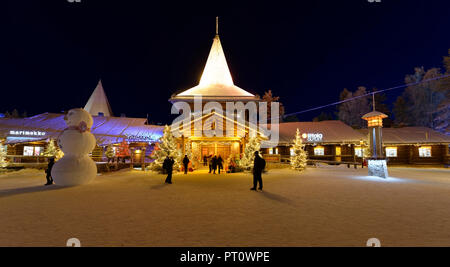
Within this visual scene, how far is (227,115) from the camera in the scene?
21.0 meters

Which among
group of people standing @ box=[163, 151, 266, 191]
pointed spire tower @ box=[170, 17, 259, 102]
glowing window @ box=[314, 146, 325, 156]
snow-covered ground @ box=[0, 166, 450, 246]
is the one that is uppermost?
pointed spire tower @ box=[170, 17, 259, 102]

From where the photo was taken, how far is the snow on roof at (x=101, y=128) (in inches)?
1168

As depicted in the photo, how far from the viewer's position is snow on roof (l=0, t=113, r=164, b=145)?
29.7m

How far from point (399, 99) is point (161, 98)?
→ 265 ft

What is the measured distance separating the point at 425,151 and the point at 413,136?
2298 mm

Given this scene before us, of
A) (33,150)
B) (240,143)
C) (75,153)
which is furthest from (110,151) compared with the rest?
(75,153)

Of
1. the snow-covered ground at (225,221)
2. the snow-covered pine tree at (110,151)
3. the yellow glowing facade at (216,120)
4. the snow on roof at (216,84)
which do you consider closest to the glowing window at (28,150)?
the snow-covered pine tree at (110,151)

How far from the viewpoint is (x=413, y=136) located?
2811 centimetres

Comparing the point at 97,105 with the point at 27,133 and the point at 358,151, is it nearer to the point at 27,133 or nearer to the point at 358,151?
the point at 27,133

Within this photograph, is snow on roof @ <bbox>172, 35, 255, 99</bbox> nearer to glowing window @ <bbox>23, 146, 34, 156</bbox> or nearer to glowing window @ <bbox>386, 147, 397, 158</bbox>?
glowing window @ <bbox>386, 147, 397, 158</bbox>

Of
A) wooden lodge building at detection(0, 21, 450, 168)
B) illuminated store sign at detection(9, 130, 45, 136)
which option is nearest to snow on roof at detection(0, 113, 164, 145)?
wooden lodge building at detection(0, 21, 450, 168)

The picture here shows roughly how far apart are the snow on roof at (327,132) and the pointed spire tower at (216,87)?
273 inches

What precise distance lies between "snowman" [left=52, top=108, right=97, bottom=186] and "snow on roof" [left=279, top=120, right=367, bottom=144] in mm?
22248
